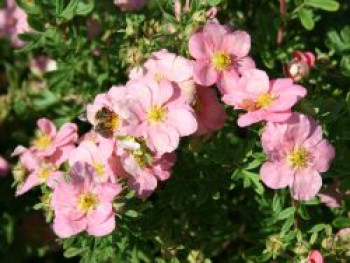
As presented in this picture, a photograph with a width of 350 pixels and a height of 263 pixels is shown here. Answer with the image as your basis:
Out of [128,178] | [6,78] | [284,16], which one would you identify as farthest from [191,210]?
[6,78]

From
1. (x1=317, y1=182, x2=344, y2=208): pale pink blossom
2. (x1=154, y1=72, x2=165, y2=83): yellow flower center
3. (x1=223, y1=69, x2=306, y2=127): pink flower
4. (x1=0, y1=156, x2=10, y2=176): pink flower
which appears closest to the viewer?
(x1=223, y1=69, x2=306, y2=127): pink flower

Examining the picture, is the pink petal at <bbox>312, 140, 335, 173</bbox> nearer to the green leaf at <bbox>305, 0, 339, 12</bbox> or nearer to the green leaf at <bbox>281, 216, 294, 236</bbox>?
the green leaf at <bbox>281, 216, 294, 236</bbox>

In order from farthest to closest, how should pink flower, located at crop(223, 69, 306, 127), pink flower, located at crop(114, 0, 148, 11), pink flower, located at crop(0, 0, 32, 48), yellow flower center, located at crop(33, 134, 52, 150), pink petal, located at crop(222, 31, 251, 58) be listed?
pink flower, located at crop(0, 0, 32, 48), pink flower, located at crop(114, 0, 148, 11), yellow flower center, located at crop(33, 134, 52, 150), pink petal, located at crop(222, 31, 251, 58), pink flower, located at crop(223, 69, 306, 127)

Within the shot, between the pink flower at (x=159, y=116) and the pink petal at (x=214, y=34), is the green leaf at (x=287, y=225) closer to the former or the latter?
the pink flower at (x=159, y=116)

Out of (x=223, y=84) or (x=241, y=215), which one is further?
(x=241, y=215)

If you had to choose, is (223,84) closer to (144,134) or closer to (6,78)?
(144,134)

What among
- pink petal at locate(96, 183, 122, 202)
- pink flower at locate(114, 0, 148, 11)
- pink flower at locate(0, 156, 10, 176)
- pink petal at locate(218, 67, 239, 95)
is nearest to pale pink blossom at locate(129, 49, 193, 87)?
pink petal at locate(218, 67, 239, 95)

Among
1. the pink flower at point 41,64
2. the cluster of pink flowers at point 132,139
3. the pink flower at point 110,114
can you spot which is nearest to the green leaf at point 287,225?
the cluster of pink flowers at point 132,139
